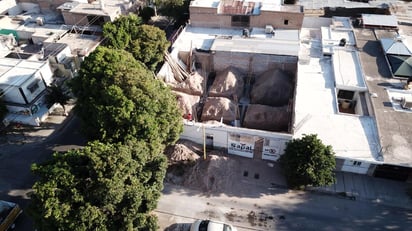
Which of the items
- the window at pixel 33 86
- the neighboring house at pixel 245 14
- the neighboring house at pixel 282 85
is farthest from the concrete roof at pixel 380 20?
the window at pixel 33 86

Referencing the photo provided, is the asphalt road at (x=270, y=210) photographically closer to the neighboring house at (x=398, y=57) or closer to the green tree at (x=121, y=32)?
the neighboring house at (x=398, y=57)

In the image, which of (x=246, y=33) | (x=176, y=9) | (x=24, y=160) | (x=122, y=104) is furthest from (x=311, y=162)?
(x=176, y=9)

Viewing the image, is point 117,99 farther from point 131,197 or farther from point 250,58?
point 250,58

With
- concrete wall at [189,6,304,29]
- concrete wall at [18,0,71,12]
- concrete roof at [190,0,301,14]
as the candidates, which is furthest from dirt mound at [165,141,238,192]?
concrete wall at [18,0,71,12]

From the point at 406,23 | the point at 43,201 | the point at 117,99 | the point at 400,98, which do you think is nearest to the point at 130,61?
the point at 117,99

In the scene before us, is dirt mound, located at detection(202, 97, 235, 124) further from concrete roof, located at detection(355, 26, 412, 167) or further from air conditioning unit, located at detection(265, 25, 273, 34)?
concrete roof, located at detection(355, 26, 412, 167)
